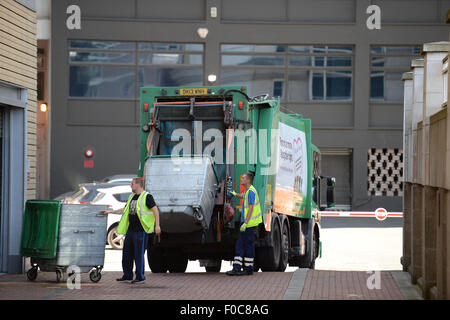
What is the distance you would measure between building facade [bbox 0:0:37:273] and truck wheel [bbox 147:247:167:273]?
251 cm

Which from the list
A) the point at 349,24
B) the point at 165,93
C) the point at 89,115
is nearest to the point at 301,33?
the point at 349,24

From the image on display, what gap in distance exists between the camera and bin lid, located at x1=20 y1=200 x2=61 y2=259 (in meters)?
→ 12.9

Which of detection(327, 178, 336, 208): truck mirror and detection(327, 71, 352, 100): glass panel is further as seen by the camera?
detection(327, 71, 352, 100): glass panel

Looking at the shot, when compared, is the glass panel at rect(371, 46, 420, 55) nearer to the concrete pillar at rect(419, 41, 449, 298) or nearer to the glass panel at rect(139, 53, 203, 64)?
the glass panel at rect(139, 53, 203, 64)

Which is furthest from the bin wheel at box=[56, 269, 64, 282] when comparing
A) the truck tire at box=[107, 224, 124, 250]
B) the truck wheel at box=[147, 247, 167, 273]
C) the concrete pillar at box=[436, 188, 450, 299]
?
the truck tire at box=[107, 224, 124, 250]

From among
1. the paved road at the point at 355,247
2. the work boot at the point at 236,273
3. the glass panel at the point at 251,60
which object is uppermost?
the glass panel at the point at 251,60

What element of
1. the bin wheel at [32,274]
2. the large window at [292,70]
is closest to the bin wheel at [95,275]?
the bin wheel at [32,274]

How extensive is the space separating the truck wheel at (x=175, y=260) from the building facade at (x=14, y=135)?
295 centimetres

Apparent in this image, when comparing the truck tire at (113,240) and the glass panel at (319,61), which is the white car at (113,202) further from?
the glass panel at (319,61)

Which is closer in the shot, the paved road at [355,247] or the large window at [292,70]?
the paved road at [355,247]

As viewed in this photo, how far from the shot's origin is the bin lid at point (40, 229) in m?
12.9

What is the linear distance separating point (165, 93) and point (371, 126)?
24.1 metres

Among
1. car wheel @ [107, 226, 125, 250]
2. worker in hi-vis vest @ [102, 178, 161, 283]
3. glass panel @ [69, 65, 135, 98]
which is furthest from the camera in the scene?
glass panel @ [69, 65, 135, 98]

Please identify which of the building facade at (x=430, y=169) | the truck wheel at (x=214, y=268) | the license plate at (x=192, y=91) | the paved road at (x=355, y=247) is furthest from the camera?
the paved road at (x=355, y=247)
